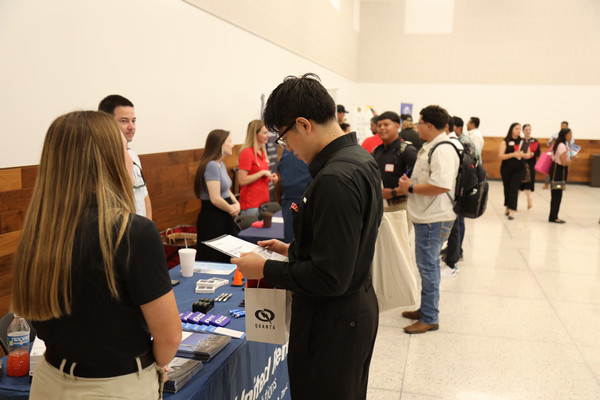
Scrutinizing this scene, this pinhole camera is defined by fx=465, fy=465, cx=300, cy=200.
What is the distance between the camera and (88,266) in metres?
1.11

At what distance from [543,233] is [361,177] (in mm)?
7051

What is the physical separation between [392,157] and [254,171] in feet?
4.68

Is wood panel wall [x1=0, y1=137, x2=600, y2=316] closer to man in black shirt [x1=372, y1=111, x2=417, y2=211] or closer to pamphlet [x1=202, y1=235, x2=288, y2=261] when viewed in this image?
pamphlet [x1=202, y1=235, x2=288, y2=261]

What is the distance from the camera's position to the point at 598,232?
297 inches

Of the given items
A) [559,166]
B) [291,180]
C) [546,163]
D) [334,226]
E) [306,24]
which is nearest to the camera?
[334,226]

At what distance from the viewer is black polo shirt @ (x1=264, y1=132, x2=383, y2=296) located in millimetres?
1335

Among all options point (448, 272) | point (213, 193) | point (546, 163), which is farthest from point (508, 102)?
point (213, 193)

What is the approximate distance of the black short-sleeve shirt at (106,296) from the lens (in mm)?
1107

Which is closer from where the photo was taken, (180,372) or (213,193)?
(180,372)

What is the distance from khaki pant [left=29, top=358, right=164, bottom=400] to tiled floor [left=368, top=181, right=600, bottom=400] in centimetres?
201

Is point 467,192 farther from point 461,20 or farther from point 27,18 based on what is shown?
point 461,20

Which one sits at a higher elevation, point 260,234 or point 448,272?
point 260,234

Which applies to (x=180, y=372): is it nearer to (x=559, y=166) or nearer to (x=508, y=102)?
(x=559, y=166)

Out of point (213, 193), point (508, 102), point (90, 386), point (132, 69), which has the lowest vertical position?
point (90, 386)
